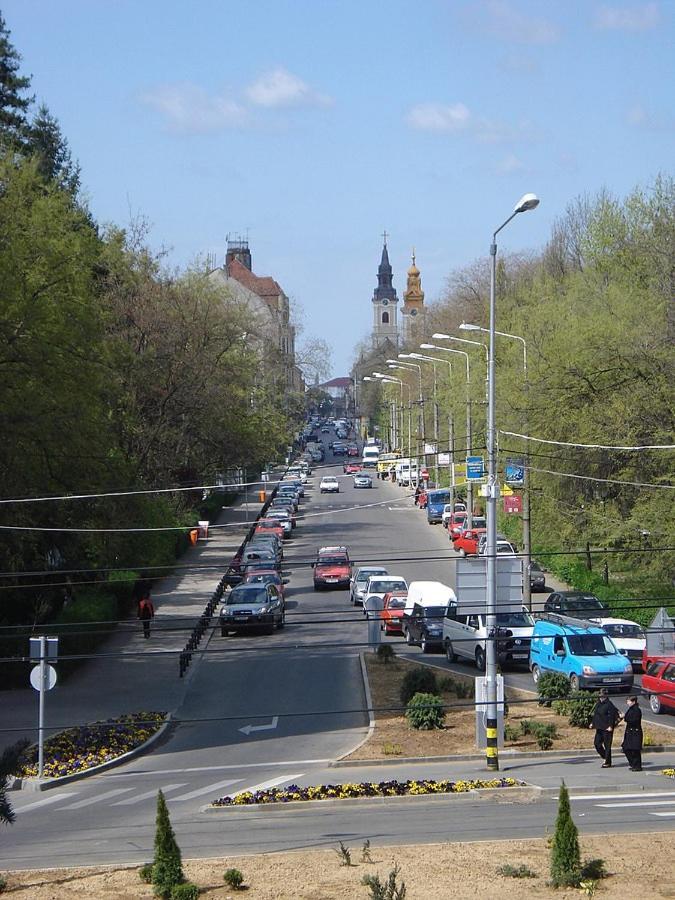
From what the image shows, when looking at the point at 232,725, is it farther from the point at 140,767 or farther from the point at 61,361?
the point at 61,361

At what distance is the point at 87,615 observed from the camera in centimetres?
3666

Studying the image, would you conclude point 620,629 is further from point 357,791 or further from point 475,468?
point 357,791

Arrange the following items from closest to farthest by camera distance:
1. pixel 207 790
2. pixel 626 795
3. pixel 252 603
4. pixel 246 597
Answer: pixel 626 795
pixel 207 790
pixel 252 603
pixel 246 597

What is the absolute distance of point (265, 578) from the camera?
145 ft

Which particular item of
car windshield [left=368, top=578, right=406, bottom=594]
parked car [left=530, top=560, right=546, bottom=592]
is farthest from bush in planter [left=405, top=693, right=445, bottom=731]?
parked car [left=530, top=560, right=546, bottom=592]

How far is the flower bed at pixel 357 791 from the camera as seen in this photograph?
21.0 m

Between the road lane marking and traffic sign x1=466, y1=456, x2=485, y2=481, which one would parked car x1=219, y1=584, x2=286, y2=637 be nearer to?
traffic sign x1=466, y1=456, x2=485, y2=481

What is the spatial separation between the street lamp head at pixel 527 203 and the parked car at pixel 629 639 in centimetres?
1487

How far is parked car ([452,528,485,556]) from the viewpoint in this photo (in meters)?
52.4

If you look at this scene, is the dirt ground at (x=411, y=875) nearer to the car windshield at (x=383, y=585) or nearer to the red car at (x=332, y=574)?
the car windshield at (x=383, y=585)

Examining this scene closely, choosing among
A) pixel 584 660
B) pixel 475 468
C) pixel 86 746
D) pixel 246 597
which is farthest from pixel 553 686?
pixel 246 597

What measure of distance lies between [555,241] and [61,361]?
63.9 m

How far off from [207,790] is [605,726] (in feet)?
24.7

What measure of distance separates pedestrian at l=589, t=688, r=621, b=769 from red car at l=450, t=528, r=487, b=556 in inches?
1079
